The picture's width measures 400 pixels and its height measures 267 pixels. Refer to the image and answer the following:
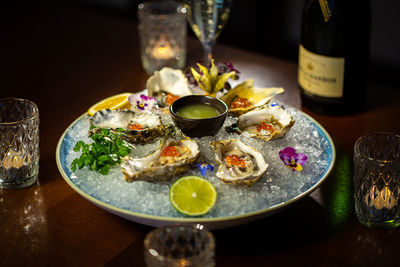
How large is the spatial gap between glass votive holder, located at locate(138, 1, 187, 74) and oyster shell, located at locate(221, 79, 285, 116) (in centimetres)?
54

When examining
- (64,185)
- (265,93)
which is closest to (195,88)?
(265,93)

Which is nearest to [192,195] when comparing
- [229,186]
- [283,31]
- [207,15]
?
[229,186]

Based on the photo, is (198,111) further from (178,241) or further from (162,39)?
(162,39)

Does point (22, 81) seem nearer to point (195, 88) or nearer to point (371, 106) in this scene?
point (195, 88)

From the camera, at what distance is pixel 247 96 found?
5.49 ft

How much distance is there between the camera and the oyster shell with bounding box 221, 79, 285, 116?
1.63 meters

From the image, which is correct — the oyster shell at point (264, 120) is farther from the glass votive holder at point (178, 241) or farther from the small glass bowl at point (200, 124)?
the glass votive holder at point (178, 241)

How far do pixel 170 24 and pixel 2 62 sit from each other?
0.72m

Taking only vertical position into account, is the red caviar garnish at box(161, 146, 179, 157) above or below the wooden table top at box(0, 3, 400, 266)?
above

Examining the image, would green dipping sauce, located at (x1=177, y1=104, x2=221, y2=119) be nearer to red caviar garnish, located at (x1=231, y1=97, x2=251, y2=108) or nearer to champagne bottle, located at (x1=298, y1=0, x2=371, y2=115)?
red caviar garnish, located at (x1=231, y1=97, x2=251, y2=108)

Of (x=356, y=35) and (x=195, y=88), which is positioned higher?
(x=356, y=35)

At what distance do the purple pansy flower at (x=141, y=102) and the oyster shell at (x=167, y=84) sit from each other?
0.05 metres

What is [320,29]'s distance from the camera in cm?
177

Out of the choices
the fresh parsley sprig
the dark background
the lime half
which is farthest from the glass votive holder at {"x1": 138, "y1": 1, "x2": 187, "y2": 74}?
the dark background
